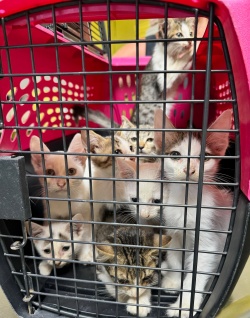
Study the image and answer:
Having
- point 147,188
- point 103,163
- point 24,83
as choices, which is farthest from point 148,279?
point 24,83

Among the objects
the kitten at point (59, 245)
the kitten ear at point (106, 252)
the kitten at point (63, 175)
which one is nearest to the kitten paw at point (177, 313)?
the kitten ear at point (106, 252)

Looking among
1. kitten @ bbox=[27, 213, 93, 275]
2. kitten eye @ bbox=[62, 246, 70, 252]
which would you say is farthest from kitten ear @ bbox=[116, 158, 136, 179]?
kitten eye @ bbox=[62, 246, 70, 252]

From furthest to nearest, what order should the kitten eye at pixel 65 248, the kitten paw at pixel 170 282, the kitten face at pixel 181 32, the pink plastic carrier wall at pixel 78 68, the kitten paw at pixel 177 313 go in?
the kitten face at pixel 181 32 < the kitten eye at pixel 65 248 < the kitten paw at pixel 170 282 < the kitten paw at pixel 177 313 < the pink plastic carrier wall at pixel 78 68

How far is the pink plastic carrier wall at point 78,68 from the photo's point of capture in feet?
1.76

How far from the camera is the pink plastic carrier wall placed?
0.54 metres

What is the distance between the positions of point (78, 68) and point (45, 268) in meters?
0.98

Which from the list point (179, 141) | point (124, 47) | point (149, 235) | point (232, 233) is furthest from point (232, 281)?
point (124, 47)

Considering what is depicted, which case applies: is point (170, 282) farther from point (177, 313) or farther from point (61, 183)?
point (61, 183)

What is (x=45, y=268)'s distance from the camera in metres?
1.03

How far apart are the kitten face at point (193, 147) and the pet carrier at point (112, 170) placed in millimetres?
17

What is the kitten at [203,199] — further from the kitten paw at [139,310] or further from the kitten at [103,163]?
the kitten at [103,163]

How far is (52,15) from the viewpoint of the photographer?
1.98 feet

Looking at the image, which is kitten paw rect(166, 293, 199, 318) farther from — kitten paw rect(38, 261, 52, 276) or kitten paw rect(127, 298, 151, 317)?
kitten paw rect(38, 261, 52, 276)

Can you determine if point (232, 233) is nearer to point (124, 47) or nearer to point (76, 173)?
point (76, 173)
